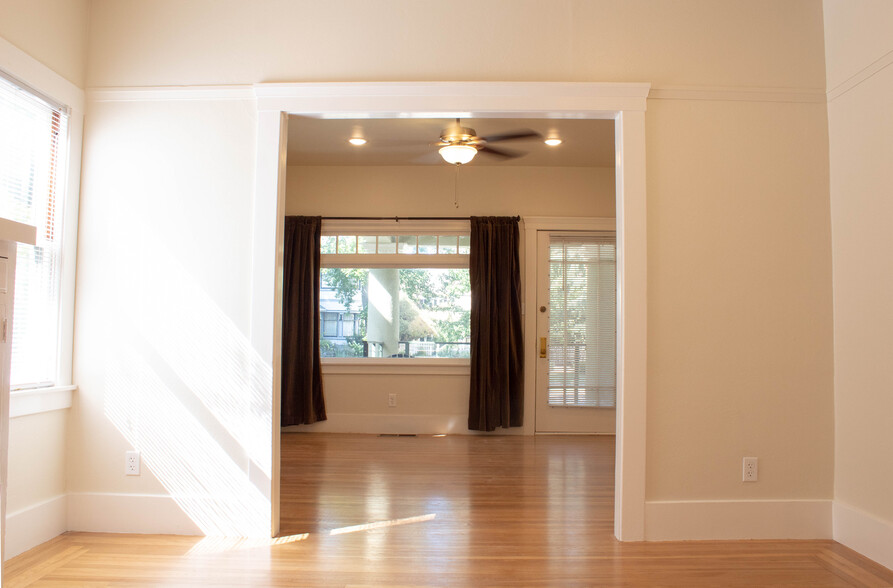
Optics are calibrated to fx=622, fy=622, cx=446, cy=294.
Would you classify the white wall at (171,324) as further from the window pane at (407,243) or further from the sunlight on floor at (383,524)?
the window pane at (407,243)

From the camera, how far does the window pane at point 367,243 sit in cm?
627

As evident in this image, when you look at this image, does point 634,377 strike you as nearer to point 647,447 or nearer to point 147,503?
point 647,447

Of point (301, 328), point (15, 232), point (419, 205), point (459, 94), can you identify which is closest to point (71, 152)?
point (15, 232)

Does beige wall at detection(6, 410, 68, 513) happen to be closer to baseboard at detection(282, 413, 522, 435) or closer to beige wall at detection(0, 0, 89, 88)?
beige wall at detection(0, 0, 89, 88)

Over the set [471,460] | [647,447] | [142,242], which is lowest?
[471,460]

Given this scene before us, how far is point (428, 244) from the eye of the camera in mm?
6266

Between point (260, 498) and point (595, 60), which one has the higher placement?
point (595, 60)

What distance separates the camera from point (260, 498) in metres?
3.06

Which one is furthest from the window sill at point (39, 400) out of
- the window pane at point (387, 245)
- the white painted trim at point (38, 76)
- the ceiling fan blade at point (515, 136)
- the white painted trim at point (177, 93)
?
the window pane at point (387, 245)

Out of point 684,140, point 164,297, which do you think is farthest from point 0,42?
point 684,140

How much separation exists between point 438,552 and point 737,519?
1.49 metres

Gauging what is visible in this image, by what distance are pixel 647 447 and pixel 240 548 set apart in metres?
2.01

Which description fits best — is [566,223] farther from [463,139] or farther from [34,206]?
[34,206]

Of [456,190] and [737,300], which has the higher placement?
[456,190]
